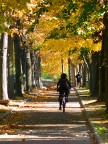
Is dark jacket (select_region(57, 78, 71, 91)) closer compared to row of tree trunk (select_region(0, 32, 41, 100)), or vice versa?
dark jacket (select_region(57, 78, 71, 91))

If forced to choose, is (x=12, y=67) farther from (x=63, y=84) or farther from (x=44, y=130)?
→ (x=44, y=130)

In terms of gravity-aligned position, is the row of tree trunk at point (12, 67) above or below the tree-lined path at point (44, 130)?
above

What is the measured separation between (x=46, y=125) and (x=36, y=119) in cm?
Answer: 268

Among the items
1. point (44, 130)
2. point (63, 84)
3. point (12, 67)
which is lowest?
point (44, 130)

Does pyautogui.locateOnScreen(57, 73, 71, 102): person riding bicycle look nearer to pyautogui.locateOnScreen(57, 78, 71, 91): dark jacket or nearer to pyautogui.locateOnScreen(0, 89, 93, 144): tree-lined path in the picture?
pyautogui.locateOnScreen(57, 78, 71, 91): dark jacket

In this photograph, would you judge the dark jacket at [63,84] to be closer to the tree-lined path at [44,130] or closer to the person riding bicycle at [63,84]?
the person riding bicycle at [63,84]

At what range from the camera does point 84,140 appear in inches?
554

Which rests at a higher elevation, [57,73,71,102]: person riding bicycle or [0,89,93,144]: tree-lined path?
[57,73,71,102]: person riding bicycle

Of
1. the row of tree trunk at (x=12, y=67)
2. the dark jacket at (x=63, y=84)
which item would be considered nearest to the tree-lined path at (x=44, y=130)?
the dark jacket at (x=63, y=84)

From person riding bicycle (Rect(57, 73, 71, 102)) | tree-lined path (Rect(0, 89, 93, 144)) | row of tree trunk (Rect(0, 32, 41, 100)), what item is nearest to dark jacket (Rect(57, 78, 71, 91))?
person riding bicycle (Rect(57, 73, 71, 102))

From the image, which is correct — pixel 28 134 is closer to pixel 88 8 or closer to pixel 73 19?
pixel 88 8

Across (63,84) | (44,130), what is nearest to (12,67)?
(63,84)

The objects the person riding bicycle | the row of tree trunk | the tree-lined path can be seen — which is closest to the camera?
the tree-lined path

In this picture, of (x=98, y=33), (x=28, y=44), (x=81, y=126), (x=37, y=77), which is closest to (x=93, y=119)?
(x=81, y=126)
